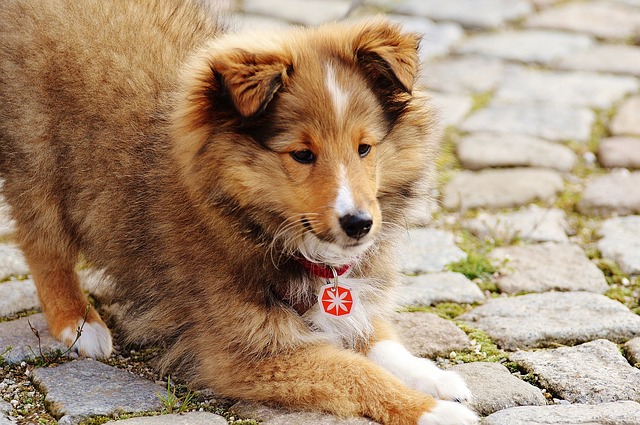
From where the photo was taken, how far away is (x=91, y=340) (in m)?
4.42

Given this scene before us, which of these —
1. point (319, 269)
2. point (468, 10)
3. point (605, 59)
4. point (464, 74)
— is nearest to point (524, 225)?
point (319, 269)

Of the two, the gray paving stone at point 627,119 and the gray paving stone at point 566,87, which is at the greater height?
the gray paving stone at point 566,87

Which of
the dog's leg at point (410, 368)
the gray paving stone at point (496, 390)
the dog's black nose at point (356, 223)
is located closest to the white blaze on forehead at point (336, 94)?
the dog's black nose at point (356, 223)

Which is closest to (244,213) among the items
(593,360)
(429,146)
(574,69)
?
(429,146)

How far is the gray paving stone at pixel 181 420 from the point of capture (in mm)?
3721

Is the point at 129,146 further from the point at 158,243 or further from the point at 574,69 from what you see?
the point at 574,69

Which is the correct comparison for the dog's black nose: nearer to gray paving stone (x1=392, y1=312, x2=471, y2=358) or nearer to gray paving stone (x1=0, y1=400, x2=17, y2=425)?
gray paving stone (x1=392, y1=312, x2=471, y2=358)

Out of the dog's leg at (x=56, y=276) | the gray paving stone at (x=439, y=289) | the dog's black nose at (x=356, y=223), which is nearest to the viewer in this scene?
the dog's black nose at (x=356, y=223)

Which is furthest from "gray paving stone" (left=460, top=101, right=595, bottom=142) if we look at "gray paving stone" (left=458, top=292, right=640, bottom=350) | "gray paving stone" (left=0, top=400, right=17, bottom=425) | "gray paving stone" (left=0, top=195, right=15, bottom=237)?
"gray paving stone" (left=0, top=400, right=17, bottom=425)

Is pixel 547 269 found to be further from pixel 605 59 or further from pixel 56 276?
pixel 605 59

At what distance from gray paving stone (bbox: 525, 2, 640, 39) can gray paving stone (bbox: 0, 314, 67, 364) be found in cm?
612

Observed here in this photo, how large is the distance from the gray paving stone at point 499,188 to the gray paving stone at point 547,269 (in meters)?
0.58

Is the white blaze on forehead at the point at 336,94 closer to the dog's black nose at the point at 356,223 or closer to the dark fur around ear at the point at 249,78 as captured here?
the dark fur around ear at the point at 249,78

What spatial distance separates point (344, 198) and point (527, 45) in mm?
5544
